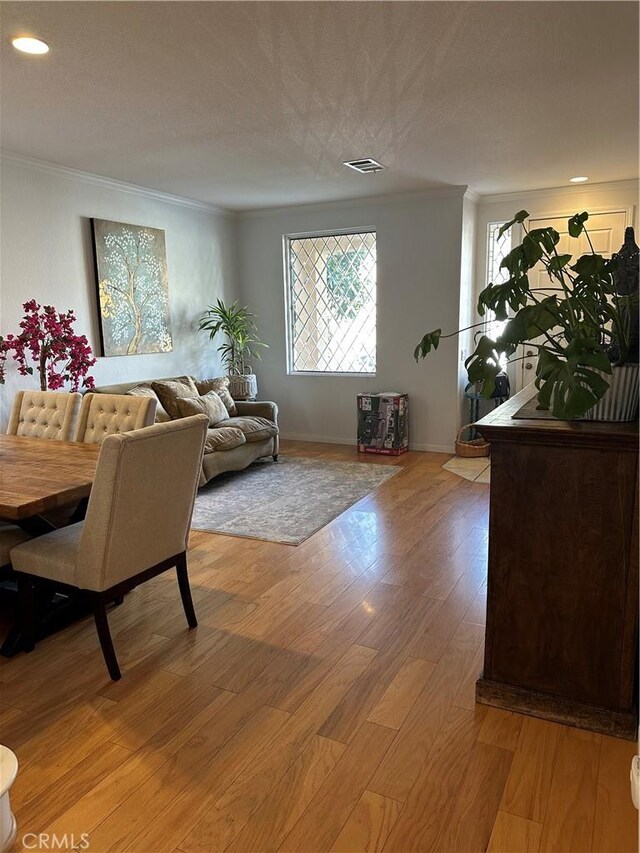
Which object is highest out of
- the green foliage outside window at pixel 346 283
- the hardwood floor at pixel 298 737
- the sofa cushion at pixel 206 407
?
the green foliage outside window at pixel 346 283

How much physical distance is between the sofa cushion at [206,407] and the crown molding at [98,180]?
1.85 m

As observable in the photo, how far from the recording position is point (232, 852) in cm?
148

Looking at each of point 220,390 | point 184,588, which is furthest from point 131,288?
point 184,588

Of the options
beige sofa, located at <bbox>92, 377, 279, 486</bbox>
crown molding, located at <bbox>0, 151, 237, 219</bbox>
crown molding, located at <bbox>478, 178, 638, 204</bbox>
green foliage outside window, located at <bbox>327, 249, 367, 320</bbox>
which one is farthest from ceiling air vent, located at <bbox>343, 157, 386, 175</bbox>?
beige sofa, located at <bbox>92, 377, 279, 486</bbox>

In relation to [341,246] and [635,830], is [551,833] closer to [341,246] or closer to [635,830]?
[635,830]

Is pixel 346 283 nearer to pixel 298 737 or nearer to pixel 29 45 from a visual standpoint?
pixel 29 45

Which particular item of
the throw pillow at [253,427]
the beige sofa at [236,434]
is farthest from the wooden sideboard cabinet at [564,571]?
the throw pillow at [253,427]

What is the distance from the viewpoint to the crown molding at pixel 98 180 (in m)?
4.09

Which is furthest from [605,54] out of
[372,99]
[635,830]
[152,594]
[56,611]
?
[56,611]

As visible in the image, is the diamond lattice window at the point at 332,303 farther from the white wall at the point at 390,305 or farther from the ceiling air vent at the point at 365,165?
the ceiling air vent at the point at 365,165

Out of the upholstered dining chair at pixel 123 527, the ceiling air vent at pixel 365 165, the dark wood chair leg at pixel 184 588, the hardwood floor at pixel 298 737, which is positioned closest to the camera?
the hardwood floor at pixel 298 737

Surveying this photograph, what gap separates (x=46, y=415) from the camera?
3389mm

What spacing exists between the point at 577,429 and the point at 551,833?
1.10 metres

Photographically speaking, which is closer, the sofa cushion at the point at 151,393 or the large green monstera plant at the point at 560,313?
the large green monstera plant at the point at 560,313
